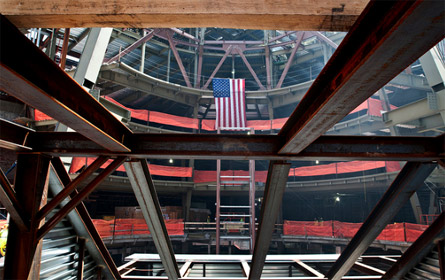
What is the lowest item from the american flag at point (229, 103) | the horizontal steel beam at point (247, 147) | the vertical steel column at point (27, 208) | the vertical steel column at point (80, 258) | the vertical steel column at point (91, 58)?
the vertical steel column at point (80, 258)

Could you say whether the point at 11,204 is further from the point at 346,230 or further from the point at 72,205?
the point at 346,230

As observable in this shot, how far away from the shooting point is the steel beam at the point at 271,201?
12.0ft

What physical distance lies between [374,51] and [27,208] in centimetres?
398

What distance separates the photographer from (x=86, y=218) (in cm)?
482

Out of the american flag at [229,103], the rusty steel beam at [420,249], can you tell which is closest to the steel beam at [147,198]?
the rusty steel beam at [420,249]

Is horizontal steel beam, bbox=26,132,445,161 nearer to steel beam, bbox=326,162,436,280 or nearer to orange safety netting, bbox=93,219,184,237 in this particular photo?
steel beam, bbox=326,162,436,280

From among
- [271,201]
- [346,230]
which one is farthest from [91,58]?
[346,230]

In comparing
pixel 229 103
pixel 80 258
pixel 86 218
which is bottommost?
pixel 80 258

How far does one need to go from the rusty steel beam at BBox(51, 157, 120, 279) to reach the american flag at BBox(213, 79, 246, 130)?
1086cm

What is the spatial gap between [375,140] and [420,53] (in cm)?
253

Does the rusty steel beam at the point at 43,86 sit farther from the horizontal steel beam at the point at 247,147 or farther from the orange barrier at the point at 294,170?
the orange barrier at the point at 294,170

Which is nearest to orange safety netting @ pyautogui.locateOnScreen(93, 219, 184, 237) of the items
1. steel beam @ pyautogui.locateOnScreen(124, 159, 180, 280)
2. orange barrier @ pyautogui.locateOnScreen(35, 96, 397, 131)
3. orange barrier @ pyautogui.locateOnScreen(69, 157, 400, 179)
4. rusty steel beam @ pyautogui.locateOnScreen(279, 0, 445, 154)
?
orange barrier @ pyautogui.locateOnScreen(69, 157, 400, 179)

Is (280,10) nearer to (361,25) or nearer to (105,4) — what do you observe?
(361,25)

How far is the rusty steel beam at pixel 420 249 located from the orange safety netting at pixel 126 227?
13922mm
